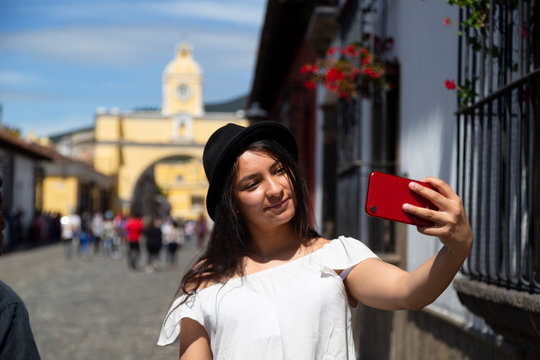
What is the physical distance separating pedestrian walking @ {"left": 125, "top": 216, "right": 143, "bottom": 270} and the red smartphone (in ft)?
54.4

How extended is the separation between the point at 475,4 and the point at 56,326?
22.0 ft

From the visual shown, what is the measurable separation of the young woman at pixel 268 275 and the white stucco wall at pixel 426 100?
184 centimetres

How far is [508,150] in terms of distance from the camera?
3.00m

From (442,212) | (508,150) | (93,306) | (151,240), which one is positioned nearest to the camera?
(442,212)

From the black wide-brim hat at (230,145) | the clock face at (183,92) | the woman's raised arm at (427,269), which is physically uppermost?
the clock face at (183,92)

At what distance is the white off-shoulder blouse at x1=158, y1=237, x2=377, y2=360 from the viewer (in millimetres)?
2098

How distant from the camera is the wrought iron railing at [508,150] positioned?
9.23ft

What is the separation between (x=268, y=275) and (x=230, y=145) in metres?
0.38

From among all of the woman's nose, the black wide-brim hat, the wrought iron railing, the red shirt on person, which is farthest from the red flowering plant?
the red shirt on person

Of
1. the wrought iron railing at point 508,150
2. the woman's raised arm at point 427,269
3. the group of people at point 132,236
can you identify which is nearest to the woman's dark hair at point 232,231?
the woman's raised arm at point 427,269

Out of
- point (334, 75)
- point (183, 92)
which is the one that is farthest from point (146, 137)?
point (334, 75)

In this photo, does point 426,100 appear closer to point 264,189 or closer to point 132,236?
point 264,189

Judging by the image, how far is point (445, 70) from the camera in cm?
454

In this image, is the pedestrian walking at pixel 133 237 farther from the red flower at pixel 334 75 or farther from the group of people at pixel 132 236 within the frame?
the red flower at pixel 334 75
